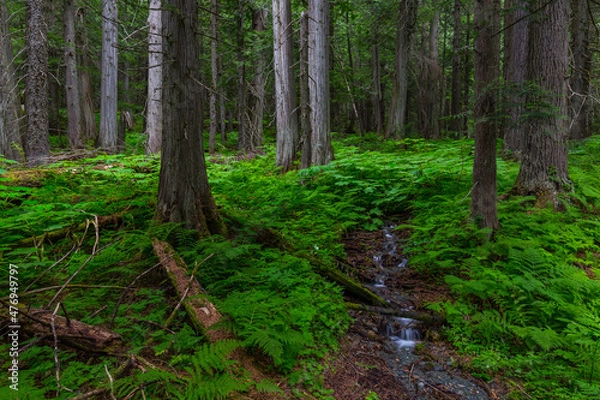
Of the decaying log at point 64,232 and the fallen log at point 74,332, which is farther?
the decaying log at point 64,232

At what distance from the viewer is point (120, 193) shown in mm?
5750

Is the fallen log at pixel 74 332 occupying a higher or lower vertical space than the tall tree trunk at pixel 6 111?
lower

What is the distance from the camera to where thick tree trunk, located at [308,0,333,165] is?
29.0ft

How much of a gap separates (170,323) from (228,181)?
5.45 metres

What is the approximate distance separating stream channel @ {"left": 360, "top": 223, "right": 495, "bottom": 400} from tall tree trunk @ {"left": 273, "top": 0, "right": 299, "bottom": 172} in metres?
6.03

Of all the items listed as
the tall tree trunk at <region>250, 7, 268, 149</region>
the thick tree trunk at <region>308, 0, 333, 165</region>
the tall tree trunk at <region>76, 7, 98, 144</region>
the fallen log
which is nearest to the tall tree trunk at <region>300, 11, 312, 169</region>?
the thick tree trunk at <region>308, 0, 333, 165</region>

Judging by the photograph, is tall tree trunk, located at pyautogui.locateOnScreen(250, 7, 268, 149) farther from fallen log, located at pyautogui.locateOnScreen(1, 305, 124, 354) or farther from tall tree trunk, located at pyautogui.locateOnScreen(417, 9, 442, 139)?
fallen log, located at pyautogui.locateOnScreen(1, 305, 124, 354)

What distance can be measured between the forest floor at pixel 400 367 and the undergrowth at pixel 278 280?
15 centimetres

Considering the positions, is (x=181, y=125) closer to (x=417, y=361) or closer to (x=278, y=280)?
(x=278, y=280)

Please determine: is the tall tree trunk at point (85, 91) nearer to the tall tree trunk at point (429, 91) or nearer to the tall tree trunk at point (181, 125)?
the tall tree trunk at point (181, 125)

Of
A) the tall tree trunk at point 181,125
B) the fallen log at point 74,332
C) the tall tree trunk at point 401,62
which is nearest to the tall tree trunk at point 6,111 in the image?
the tall tree trunk at point 181,125

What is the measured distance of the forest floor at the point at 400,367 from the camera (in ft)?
10.2

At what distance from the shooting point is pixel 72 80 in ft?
42.7

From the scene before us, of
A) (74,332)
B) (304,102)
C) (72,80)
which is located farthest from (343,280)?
(72,80)
